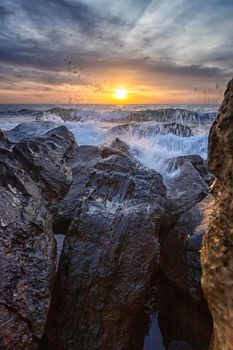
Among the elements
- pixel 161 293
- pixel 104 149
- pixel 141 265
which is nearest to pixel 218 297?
pixel 141 265

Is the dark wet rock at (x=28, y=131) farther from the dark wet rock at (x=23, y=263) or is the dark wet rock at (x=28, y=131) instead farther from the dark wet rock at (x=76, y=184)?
the dark wet rock at (x=23, y=263)

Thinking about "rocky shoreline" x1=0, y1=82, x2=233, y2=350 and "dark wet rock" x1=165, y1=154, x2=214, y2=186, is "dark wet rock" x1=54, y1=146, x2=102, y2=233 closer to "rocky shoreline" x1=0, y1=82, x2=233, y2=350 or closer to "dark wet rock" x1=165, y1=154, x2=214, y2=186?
"rocky shoreline" x1=0, y1=82, x2=233, y2=350

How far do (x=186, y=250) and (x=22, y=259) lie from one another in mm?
1397

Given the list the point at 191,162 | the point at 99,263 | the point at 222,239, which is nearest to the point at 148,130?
the point at 191,162

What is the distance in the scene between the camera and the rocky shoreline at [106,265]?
2.09 meters

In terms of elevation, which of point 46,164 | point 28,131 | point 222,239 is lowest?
point 28,131

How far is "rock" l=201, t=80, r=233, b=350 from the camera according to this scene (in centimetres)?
166

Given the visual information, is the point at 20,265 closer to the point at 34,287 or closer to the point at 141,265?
the point at 34,287

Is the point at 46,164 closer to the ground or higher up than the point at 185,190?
higher up

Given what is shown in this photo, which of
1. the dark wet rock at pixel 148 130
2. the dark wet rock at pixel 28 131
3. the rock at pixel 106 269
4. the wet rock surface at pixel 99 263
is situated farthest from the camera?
the dark wet rock at pixel 148 130

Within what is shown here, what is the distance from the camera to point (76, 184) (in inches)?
161

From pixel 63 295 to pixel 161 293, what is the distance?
0.99 metres

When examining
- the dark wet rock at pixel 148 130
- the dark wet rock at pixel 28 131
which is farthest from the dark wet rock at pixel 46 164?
the dark wet rock at pixel 148 130

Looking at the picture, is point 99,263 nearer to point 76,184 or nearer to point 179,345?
point 179,345
